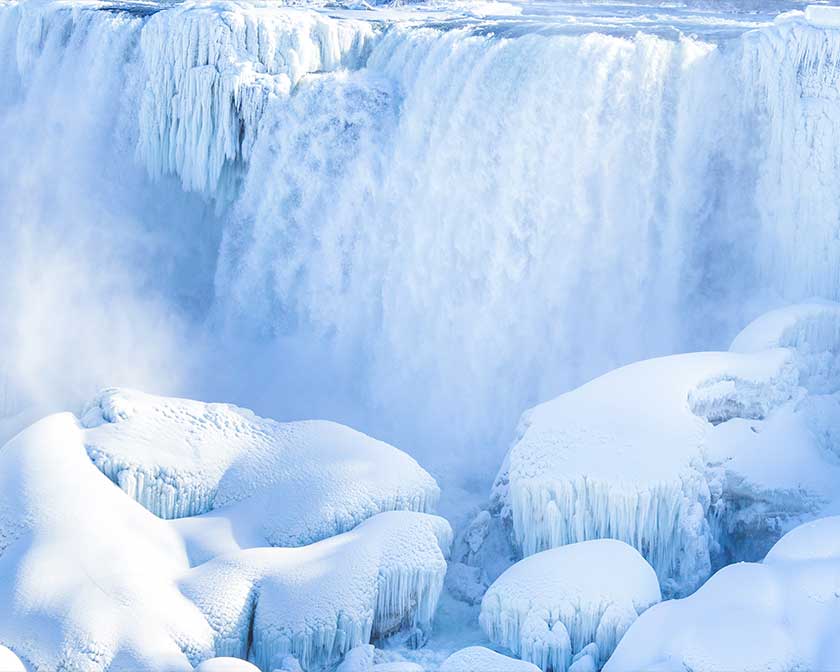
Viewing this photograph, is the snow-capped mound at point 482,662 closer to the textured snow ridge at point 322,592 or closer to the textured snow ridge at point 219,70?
the textured snow ridge at point 322,592

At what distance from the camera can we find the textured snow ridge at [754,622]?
630cm

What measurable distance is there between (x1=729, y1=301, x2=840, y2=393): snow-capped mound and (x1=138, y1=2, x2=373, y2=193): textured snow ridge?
597 centimetres

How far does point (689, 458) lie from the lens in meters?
7.91

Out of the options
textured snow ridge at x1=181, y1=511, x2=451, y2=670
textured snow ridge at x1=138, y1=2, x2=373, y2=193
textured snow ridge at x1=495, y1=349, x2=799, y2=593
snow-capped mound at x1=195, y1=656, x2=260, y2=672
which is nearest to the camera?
snow-capped mound at x1=195, y1=656, x2=260, y2=672

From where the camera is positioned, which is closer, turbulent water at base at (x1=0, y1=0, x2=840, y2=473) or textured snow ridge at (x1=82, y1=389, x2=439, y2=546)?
textured snow ridge at (x1=82, y1=389, x2=439, y2=546)

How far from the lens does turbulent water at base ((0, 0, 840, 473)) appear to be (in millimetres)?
10555

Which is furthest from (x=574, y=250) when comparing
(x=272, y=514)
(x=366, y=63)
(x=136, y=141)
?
(x=136, y=141)

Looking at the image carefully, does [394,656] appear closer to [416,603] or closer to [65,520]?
[416,603]

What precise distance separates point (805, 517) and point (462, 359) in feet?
14.1

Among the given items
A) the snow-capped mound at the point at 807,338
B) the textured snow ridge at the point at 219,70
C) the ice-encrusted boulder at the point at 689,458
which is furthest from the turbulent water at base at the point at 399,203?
the ice-encrusted boulder at the point at 689,458

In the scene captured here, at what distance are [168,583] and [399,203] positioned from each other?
6.07m

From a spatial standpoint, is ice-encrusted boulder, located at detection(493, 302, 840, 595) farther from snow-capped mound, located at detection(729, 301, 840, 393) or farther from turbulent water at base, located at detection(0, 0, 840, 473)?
turbulent water at base, located at detection(0, 0, 840, 473)

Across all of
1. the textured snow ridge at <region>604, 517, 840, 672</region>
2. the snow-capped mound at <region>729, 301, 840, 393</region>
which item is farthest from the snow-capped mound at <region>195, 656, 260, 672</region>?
the snow-capped mound at <region>729, 301, 840, 393</region>

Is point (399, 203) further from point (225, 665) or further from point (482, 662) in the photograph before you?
point (225, 665)
